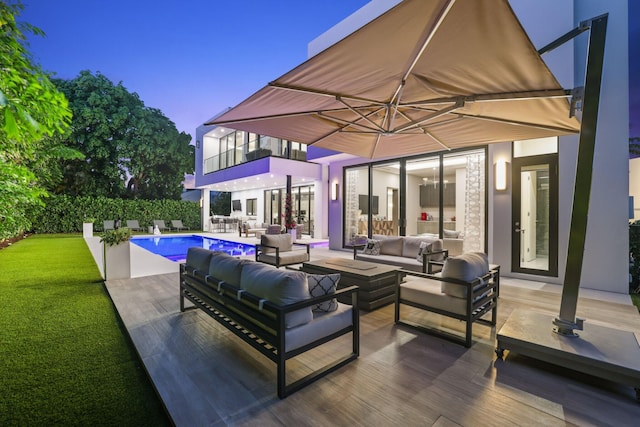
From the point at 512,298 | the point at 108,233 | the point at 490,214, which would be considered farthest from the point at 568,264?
the point at 108,233

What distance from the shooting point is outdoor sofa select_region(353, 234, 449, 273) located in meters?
5.11

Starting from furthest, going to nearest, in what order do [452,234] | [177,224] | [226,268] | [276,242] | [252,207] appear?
[252,207] < [177,224] < [452,234] < [276,242] < [226,268]

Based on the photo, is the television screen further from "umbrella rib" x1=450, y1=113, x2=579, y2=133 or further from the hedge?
the hedge

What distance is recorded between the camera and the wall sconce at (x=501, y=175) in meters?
6.11

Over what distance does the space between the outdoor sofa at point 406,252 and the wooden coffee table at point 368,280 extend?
104 centimetres

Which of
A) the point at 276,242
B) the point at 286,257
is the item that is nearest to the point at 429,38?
the point at 286,257

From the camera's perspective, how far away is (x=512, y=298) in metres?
4.55

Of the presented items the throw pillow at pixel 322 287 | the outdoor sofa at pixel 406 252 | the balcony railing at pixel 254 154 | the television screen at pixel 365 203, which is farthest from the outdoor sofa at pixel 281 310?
the balcony railing at pixel 254 154

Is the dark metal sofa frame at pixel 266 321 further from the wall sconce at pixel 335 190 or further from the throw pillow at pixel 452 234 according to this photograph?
the wall sconce at pixel 335 190

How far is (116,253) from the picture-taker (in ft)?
18.3

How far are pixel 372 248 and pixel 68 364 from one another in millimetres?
5031

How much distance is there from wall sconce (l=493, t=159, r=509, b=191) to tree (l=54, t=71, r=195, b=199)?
64.1 feet

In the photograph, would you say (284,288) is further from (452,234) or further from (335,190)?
(335,190)

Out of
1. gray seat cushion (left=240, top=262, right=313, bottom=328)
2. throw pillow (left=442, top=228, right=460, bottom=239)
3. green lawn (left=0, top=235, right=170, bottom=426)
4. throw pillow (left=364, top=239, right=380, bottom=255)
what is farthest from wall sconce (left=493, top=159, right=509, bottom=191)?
green lawn (left=0, top=235, right=170, bottom=426)
